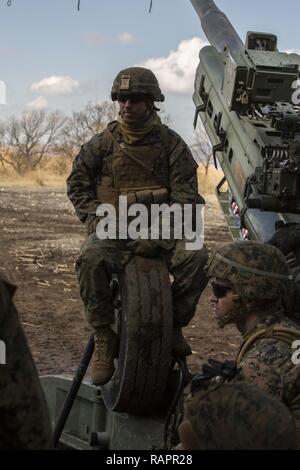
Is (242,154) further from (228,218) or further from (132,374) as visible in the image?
(132,374)

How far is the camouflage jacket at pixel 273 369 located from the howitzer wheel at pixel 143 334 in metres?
1.30

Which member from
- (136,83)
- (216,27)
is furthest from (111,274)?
(216,27)

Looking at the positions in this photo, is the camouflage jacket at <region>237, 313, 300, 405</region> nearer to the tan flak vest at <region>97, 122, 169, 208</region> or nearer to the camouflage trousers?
the camouflage trousers

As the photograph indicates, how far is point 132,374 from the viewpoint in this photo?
436 centimetres

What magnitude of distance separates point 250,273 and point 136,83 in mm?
1614

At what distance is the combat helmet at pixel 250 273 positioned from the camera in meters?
3.40

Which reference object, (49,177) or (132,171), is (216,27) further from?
(49,177)

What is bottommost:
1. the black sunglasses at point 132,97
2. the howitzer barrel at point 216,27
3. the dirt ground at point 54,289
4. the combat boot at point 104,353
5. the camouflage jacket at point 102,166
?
the dirt ground at point 54,289

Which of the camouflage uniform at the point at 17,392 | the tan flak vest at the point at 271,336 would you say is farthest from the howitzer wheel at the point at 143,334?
the camouflage uniform at the point at 17,392

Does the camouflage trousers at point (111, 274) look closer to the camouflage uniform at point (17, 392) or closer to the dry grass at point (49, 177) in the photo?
the camouflage uniform at point (17, 392)

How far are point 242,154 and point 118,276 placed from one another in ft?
7.82

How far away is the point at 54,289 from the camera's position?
12.0 meters
